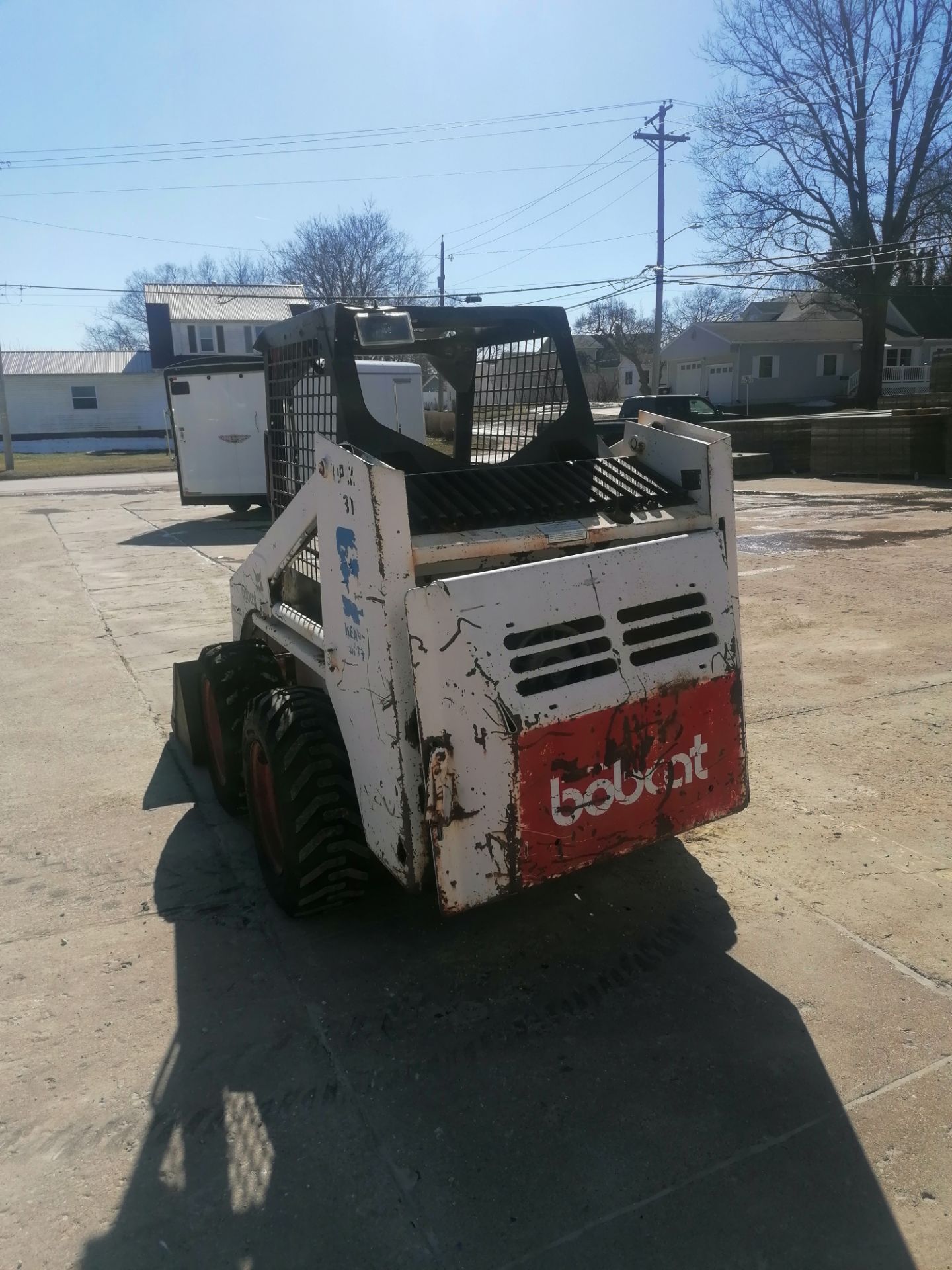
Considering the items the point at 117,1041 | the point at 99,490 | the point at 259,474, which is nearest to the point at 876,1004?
the point at 117,1041

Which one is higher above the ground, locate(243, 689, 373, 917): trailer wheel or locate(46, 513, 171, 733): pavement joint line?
locate(243, 689, 373, 917): trailer wheel

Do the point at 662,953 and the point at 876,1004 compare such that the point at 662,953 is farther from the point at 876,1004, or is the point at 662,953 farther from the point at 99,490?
the point at 99,490

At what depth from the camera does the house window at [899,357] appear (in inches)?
1966

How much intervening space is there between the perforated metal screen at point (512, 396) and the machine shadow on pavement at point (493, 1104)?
199 cm

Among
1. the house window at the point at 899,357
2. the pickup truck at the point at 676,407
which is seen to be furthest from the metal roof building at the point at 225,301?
the house window at the point at 899,357

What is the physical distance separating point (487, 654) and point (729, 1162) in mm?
1470

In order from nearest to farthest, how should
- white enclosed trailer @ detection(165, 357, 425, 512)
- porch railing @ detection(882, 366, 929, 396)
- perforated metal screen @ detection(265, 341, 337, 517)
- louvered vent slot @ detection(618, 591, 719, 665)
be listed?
louvered vent slot @ detection(618, 591, 719, 665)
perforated metal screen @ detection(265, 341, 337, 517)
white enclosed trailer @ detection(165, 357, 425, 512)
porch railing @ detection(882, 366, 929, 396)

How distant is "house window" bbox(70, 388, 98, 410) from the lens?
44938 mm

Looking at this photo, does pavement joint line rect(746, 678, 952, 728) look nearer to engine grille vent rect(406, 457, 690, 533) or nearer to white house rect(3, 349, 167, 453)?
engine grille vent rect(406, 457, 690, 533)

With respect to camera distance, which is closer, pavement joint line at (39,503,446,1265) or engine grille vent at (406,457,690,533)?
pavement joint line at (39,503,446,1265)

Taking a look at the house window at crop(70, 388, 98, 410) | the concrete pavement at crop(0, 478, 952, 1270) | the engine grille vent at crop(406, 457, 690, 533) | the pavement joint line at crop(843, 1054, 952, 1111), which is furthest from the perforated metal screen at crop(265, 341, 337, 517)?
the house window at crop(70, 388, 98, 410)

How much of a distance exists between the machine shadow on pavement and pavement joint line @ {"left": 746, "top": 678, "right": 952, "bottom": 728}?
2.17 metres

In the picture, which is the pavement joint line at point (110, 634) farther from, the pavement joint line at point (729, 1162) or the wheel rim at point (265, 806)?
the pavement joint line at point (729, 1162)

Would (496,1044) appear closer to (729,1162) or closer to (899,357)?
(729,1162)
